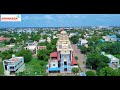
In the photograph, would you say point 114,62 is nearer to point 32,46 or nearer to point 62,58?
point 62,58

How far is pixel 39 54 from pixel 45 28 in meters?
0.40

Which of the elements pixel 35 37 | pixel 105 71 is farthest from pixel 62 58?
pixel 105 71

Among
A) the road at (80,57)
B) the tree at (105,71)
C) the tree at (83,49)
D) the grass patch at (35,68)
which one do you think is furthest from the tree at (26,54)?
the tree at (105,71)

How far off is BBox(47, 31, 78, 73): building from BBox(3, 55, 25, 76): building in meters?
0.41

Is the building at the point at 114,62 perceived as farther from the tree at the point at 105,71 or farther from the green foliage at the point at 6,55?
the green foliage at the point at 6,55

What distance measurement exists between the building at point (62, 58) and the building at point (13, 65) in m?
0.41

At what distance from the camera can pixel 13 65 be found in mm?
3570

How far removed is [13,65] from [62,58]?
0.73 metres

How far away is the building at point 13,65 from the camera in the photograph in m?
3.55
